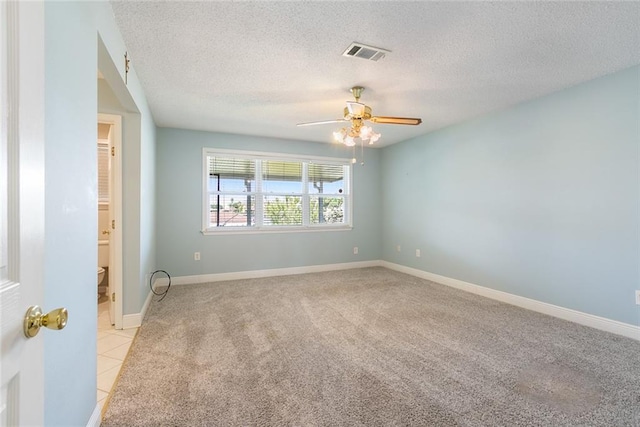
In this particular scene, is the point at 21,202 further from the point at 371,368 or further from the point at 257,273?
the point at 257,273

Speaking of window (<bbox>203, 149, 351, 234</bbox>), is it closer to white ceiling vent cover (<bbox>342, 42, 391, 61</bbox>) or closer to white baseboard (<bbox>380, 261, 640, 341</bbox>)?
white baseboard (<bbox>380, 261, 640, 341</bbox>)

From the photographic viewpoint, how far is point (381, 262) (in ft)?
18.3

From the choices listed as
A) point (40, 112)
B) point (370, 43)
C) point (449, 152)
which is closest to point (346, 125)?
point (449, 152)

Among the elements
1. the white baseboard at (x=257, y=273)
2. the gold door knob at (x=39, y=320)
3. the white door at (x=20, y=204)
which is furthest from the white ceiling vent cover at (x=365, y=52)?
the white baseboard at (x=257, y=273)

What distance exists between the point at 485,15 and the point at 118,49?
2447mm

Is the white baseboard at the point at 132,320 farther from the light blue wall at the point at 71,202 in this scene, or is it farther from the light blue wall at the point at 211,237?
the light blue wall at the point at 211,237

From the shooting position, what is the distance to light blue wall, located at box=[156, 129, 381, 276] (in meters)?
4.16

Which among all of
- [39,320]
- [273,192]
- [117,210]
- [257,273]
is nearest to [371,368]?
[39,320]

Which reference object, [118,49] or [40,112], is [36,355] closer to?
[40,112]

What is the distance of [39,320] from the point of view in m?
0.60

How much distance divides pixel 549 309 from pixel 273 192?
13.0 feet

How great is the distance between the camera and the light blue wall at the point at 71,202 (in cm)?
100

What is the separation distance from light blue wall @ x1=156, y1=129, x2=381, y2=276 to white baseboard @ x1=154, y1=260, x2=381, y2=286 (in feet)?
0.22

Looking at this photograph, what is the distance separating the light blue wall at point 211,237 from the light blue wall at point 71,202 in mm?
2746
